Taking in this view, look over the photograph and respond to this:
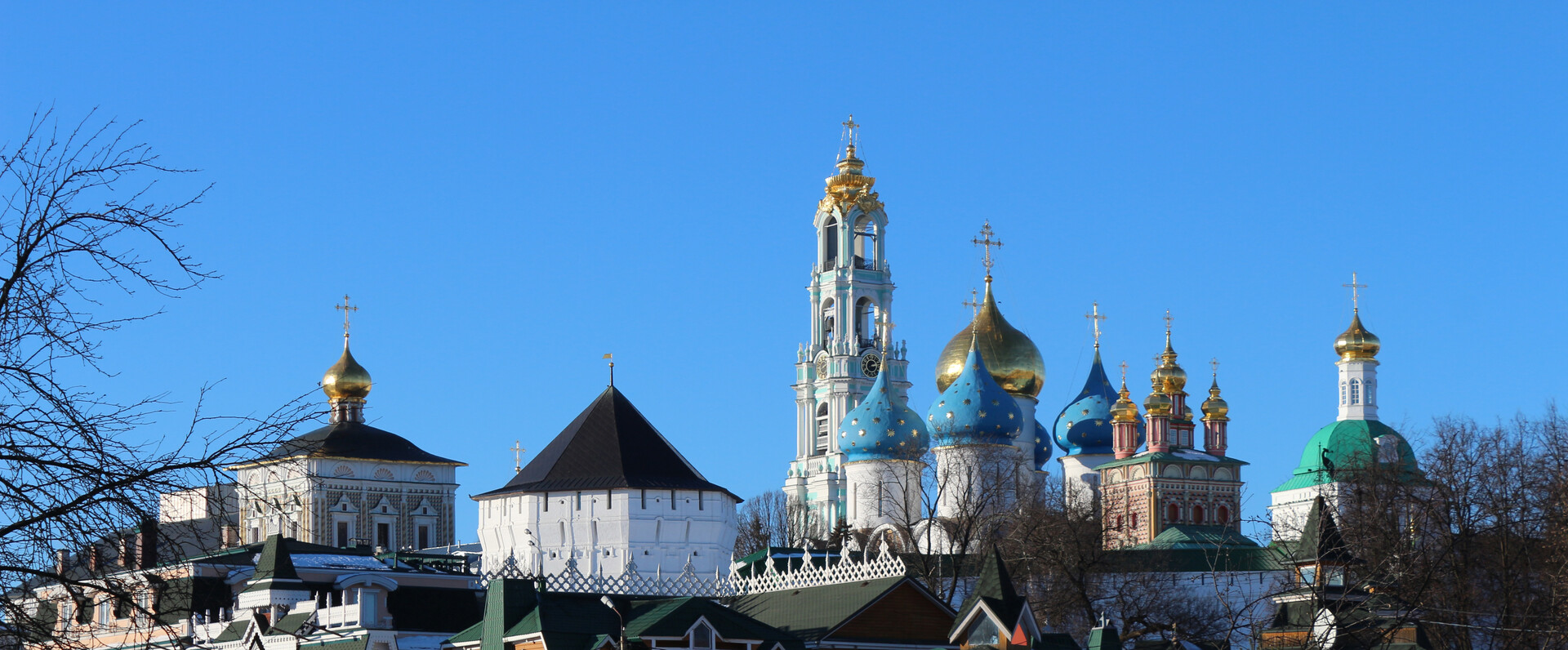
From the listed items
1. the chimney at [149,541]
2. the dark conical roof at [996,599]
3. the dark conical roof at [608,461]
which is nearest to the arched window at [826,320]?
the dark conical roof at [608,461]

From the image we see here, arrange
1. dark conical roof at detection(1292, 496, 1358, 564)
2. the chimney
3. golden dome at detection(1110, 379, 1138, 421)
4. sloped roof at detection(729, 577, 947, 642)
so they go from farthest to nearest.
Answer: golden dome at detection(1110, 379, 1138, 421) → dark conical roof at detection(1292, 496, 1358, 564) → sloped roof at detection(729, 577, 947, 642) → the chimney

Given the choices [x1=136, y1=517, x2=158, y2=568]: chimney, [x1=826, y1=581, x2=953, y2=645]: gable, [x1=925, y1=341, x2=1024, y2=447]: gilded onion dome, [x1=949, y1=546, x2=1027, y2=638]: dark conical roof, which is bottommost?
[x1=826, y1=581, x2=953, y2=645]: gable

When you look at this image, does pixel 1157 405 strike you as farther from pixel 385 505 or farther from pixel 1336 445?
pixel 385 505

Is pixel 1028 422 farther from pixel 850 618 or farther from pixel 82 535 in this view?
pixel 82 535

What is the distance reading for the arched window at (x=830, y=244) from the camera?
98.3 m

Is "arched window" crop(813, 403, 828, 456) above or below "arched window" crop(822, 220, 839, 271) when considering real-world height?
below

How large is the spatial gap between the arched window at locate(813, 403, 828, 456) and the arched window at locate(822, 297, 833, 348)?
9.46 ft

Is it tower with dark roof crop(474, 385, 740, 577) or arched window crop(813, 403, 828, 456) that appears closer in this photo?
tower with dark roof crop(474, 385, 740, 577)

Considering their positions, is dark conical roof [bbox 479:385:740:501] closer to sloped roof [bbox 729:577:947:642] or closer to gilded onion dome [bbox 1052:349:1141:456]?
sloped roof [bbox 729:577:947:642]

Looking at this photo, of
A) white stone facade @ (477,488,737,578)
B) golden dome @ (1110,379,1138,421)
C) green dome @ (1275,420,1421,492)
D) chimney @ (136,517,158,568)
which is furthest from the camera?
golden dome @ (1110,379,1138,421)

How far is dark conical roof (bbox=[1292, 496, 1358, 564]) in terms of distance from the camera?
147 ft

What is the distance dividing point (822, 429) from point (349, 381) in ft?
76.1

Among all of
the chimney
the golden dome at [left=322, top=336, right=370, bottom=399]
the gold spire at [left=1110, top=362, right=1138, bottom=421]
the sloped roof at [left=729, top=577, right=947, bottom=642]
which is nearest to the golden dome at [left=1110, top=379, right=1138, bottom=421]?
the gold spire at [left=1110, top=362, right=1138, bottom=421]

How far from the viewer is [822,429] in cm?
9694
